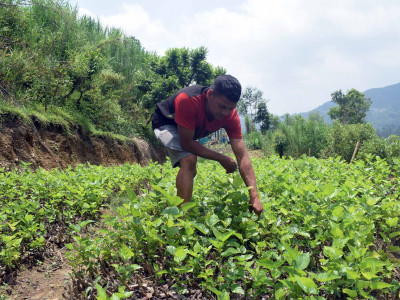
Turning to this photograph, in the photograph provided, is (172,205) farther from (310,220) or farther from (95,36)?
(95,36)

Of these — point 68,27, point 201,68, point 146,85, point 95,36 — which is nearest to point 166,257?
point 68,27

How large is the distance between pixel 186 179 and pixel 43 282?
175cm

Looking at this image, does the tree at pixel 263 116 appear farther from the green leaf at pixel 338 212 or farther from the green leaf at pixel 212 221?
the green leaf at pixel 212 221

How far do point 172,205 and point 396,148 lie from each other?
7.96 m

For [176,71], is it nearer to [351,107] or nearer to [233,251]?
[233,251]

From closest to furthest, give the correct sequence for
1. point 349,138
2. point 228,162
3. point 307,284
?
point 307,284, point 228,162, point 349,138

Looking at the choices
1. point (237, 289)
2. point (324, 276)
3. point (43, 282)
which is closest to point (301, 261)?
point (324, 276)

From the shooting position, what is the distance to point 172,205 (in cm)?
224

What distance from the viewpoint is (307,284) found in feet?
4.92

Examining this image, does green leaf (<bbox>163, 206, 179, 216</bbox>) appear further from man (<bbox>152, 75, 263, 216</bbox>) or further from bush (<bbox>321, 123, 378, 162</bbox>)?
bush (<bbox>321, 123, 378, 162</bbox>)

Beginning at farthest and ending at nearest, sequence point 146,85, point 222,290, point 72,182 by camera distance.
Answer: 1. point 146,85
2. point 72,182
3. point 222,290

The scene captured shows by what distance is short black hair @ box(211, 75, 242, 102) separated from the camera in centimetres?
255

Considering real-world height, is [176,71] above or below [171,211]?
above

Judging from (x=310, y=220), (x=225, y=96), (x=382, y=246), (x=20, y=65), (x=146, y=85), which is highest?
(x=146, y=85)
